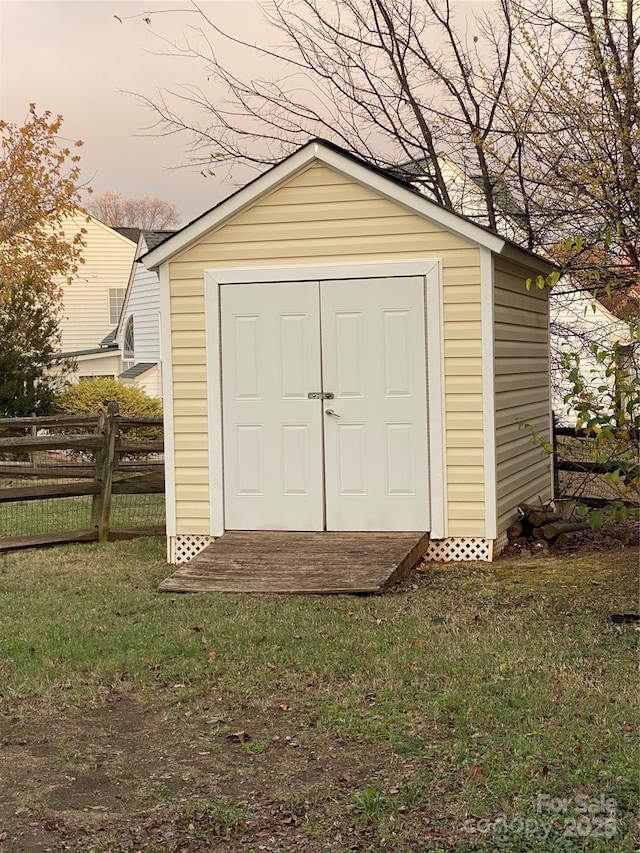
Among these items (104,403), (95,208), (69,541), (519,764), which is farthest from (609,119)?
(95,208)

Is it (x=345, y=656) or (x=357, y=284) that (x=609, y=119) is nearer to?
(x=357, y=284)

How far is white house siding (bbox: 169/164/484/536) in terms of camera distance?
9.45 meters

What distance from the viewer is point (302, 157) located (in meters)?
9.55

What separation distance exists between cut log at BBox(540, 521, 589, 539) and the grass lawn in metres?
1.86

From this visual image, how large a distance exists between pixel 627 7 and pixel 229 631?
33.0ft

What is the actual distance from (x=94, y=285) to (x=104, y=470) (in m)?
27.3

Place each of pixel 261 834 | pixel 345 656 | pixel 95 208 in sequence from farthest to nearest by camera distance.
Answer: pixel 95 208 < pixel 345 656 < pixel 261 834

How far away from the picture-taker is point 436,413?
31.3 ft

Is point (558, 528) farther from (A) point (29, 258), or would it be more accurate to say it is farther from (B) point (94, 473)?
(A) point (29, 258)

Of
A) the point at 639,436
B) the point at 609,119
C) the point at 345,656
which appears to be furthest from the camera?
the point at 609,119

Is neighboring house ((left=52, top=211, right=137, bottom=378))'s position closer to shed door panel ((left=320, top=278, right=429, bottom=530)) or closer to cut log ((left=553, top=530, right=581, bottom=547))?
shed door panel ((left=320, top=278, right=429, bottom=530))

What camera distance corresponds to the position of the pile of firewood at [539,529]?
33.5ft

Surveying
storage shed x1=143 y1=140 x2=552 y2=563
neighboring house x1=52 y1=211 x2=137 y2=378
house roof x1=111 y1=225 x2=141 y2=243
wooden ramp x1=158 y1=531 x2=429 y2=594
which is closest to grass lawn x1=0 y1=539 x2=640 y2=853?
wooden ramp x1=158 y1=531 x2=429 y2=594

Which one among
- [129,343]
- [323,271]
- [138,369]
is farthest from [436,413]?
[129,343]
